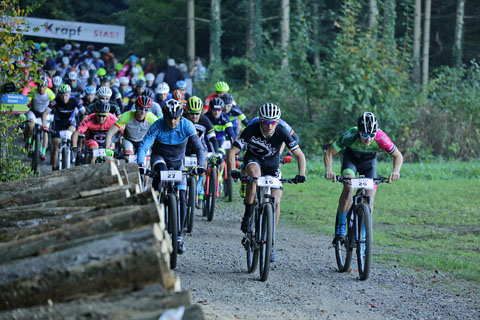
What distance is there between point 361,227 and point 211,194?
450cm

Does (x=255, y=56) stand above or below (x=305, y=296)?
above

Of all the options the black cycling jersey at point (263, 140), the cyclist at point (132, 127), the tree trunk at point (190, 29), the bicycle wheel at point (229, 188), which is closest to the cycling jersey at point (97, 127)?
the cyclist at point (132, 127)

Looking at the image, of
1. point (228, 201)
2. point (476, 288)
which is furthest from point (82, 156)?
point (476, 288)

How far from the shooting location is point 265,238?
364 inches

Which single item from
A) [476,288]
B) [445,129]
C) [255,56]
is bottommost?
[476,288]

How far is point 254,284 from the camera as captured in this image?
29.9ft

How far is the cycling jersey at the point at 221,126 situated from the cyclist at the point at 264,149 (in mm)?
4813

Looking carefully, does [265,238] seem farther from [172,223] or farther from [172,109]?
[172,109]

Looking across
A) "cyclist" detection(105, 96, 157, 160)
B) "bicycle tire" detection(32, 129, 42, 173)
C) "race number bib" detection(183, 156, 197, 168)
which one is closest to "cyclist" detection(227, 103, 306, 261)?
"race number bib" detection(183, 156, 197, 168)

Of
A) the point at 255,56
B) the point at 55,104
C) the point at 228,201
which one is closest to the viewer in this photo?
the point at 228,201

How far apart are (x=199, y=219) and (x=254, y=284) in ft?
16.9

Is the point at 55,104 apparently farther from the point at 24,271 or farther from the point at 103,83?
the point at 24,271

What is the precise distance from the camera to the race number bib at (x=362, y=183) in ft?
31.6

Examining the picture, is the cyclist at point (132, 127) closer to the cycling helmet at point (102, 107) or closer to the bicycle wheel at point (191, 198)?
the cycling helmet at point (102, 107)
